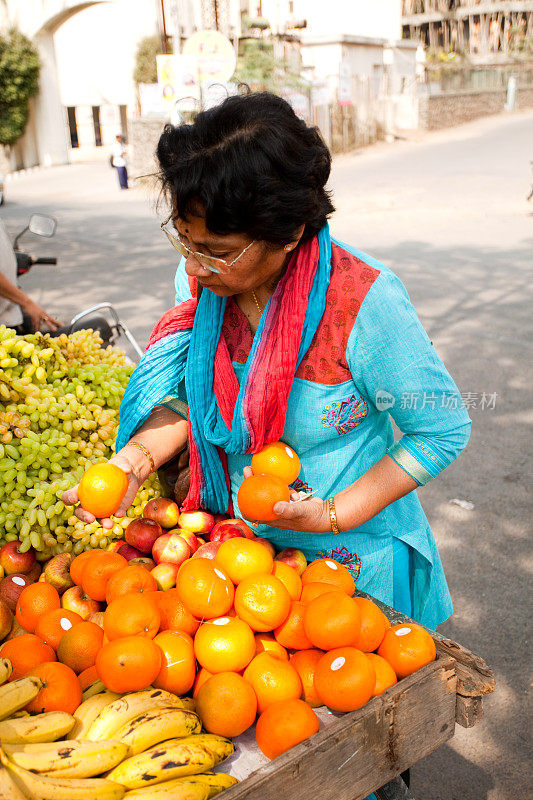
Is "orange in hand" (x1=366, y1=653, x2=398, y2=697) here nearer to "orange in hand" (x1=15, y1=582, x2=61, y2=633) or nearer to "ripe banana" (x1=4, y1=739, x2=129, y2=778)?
"ripe banana" (x1=4, y1=739, x2=129, y2=778)

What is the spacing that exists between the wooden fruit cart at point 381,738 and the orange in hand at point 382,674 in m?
0.03

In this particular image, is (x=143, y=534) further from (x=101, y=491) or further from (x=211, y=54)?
(x=211, y=54)

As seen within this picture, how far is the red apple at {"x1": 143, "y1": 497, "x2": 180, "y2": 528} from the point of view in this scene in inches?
83.6

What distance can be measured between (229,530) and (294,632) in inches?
18.2

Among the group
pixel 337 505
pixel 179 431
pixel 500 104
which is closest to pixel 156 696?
pixel 337 505

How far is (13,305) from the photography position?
4.14 metres

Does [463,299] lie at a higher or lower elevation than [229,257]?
lower

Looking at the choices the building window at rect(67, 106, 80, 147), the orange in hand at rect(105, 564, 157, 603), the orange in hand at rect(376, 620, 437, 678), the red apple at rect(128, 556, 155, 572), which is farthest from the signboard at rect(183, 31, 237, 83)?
the building window at rect(67, 106, 80, 147)

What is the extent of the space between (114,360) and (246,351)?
1351mm

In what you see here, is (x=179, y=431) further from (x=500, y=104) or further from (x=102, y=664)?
(x=500, y=104)

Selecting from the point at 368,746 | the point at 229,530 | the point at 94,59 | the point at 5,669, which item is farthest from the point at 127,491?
the point at 94,59

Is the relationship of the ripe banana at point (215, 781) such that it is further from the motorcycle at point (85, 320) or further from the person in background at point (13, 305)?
the person in background at point (13, 305)

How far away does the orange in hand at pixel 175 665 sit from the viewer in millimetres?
1481

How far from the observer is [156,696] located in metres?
1.41
